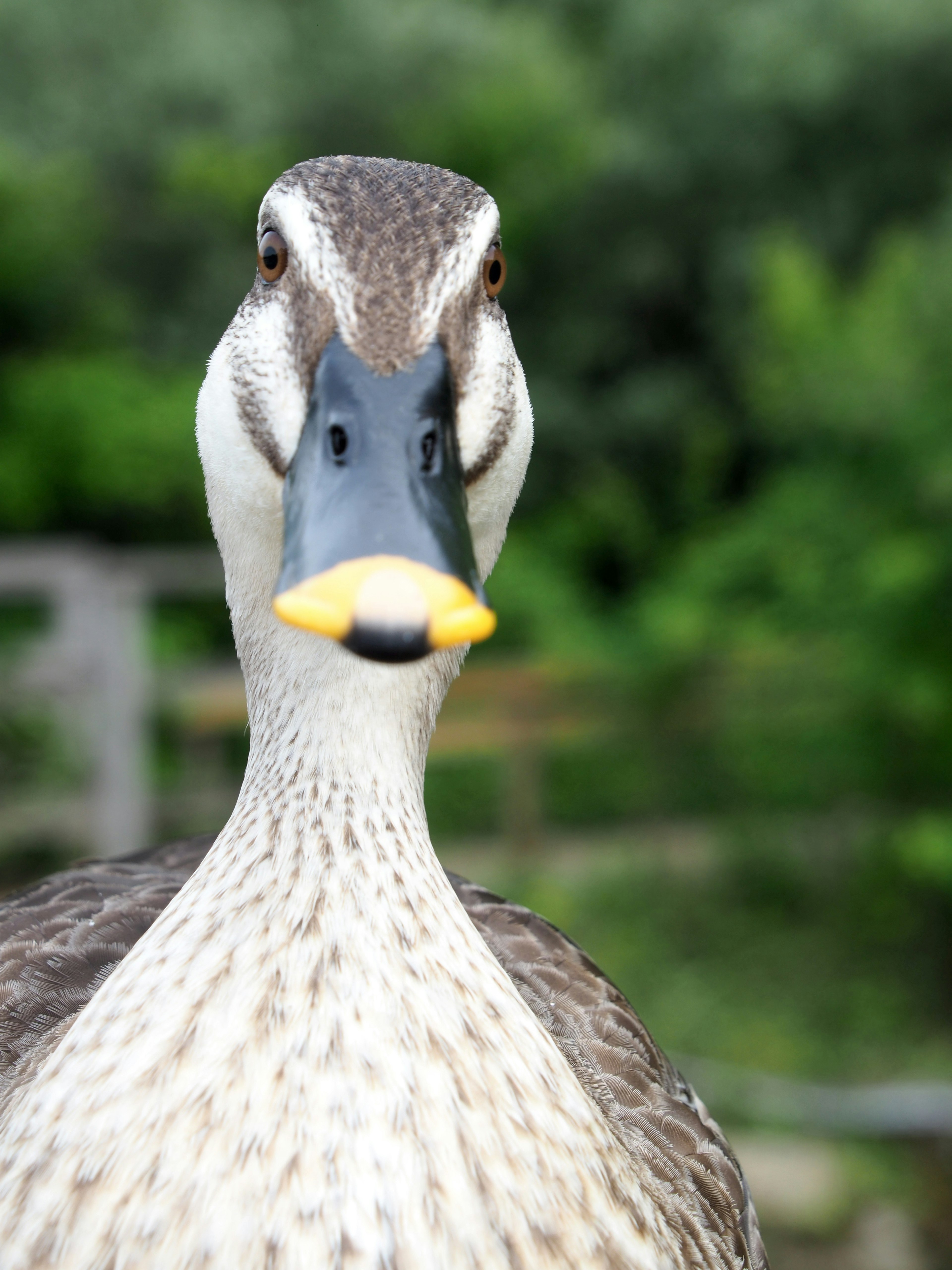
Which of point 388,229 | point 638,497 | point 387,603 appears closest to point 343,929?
point 387,603

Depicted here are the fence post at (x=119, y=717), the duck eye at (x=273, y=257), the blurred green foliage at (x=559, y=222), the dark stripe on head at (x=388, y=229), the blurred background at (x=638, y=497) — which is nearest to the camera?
the dark stripe on head at (x=388, y=229)

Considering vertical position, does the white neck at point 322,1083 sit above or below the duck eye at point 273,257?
below

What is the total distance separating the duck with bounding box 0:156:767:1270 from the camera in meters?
1.07

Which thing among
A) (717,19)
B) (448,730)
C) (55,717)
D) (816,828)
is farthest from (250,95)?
(816,828)

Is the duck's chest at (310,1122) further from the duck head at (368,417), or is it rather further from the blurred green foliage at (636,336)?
the blurred green foliage at (636,336)

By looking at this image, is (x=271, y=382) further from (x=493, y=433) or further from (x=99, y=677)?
(x=99, y=677)

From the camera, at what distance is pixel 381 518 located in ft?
3.55

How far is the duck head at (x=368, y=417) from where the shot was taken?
3.35ft

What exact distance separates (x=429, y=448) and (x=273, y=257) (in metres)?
0.36

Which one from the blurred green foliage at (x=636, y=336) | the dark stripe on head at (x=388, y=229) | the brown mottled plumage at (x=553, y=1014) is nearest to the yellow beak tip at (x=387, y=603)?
the dark stripe on head at (x=388, y=229)

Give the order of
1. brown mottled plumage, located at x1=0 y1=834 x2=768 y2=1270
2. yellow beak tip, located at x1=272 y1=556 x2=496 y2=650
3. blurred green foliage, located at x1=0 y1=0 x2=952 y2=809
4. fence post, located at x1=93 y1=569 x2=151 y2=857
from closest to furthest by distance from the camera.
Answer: yellow beak tip, located at x1=272 y1=556 x2=496 y2=650, brown mottled plumage, located at x1=0 y1=834 x2=768 y2=1270, fence post, located at x1=93 y1=569 x2=151 y2=857, blurred green foliage, located at x1=0 y1=0 x2=952 y2=809

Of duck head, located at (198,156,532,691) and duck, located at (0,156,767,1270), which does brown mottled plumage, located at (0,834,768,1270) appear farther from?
duck head, located at (198,156,532,691)

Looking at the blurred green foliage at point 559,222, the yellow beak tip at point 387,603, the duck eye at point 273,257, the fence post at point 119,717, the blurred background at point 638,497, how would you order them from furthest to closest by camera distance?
the blurred green foliage at point 559,222, the fence post at point 119,717, the blurred background at point 638,497, the duck eye at point 273,257, the yellow beak tip at point 387,603

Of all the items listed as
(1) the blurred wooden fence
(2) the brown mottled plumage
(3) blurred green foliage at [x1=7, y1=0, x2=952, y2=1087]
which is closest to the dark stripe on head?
(2) the brown mottled plumage
